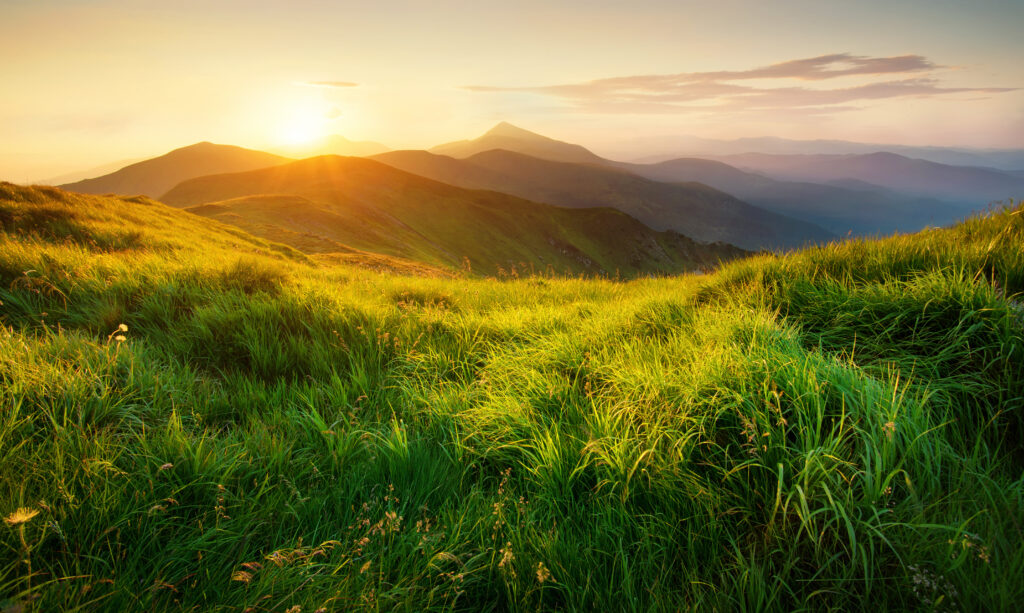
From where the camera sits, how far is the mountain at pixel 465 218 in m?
83.6

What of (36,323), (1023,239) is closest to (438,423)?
(36,323)

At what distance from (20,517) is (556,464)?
228 centimetres

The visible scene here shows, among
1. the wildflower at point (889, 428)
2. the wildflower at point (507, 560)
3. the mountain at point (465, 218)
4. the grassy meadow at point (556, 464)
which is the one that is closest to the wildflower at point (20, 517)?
the grassy meadow at point (556, 464)

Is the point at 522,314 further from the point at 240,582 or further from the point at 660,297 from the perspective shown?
the point at 240,582

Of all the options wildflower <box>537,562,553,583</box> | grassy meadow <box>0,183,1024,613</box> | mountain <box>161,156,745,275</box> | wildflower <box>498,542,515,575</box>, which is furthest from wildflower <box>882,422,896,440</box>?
mountain <box>161,156,745,275</box>

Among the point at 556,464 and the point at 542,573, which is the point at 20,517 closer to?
the point at 542,573

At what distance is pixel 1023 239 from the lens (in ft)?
12.4

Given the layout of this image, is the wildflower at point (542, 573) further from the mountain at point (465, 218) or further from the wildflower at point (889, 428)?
the mountain at point (465, 218)

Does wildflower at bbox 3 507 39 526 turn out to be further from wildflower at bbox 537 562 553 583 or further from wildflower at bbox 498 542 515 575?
wildflower at bbox 537 562 553 583

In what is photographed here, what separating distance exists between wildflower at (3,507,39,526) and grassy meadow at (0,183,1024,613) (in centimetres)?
6

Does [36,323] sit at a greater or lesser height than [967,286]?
greater

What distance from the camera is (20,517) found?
1599 millimetres

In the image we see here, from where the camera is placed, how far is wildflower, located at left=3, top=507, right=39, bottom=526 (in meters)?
1.59

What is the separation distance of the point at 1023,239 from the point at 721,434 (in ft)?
12.7
